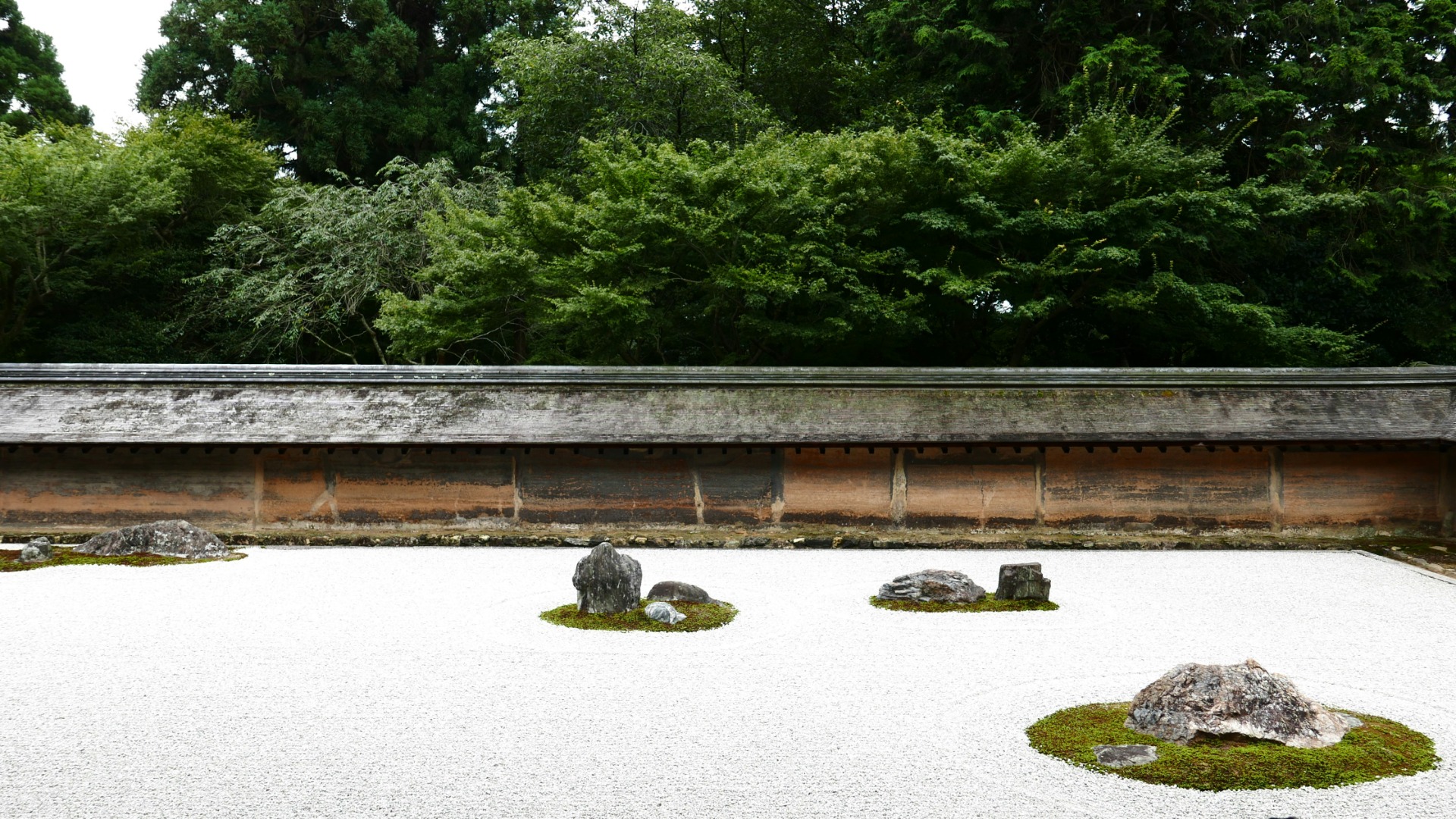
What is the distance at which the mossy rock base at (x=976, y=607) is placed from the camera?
25.6 ft

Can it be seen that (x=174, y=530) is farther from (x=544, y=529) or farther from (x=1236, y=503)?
A: (x=1236, y=503)

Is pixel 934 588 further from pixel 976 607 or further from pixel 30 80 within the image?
pixel 30 80

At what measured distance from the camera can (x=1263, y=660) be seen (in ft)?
20.5

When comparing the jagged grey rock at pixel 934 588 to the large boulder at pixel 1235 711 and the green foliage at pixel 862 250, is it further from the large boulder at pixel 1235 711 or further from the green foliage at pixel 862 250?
the green foliage at pixel 862 250

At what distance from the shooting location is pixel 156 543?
1037 centimetres

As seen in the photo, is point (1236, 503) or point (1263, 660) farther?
point (1236, 503)

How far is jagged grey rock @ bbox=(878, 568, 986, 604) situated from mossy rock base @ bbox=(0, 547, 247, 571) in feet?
22.9

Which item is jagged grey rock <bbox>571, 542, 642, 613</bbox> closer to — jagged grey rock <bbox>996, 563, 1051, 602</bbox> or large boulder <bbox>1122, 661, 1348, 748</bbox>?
jagged grey rock <bbox>996, 563, 1051, 602</bbox>

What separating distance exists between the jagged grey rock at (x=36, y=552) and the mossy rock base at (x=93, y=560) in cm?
5

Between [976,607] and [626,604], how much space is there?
9.21 feet

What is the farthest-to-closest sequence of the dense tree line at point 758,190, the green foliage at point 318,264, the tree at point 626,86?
the tree at point 626,86 < the green foliage at point 318,264 < the dense tree line at point 758,190

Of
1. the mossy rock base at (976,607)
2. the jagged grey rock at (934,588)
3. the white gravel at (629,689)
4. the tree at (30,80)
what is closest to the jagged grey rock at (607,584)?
the white gravel at (629,689)

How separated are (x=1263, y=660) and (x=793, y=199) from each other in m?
11.1

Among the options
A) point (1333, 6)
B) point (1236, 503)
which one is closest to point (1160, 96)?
point (1333, 6)
